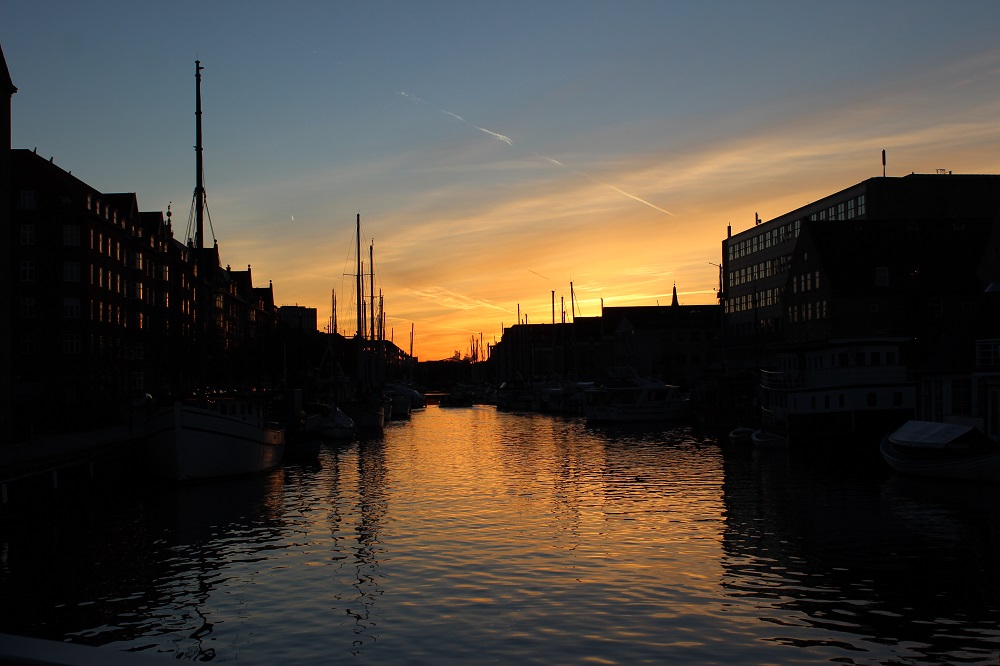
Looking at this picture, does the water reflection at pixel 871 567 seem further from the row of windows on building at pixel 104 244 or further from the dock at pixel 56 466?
the row of windows on building at pixel 104 244

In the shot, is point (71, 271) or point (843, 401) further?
point (71, 271)

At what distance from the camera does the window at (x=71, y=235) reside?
8350 cm

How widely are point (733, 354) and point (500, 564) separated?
99.2 meters

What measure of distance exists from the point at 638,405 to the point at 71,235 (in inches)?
2162

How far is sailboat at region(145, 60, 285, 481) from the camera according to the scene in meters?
41.2

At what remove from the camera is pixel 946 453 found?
128 feet

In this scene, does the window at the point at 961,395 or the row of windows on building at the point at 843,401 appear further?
the row of windows on building at the point at 843,401

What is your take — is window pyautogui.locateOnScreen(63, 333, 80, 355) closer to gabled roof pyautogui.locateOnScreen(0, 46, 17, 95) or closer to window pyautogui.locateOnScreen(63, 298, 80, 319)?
window pyautogui.locateOnScreen(63, 298, 80, 319)

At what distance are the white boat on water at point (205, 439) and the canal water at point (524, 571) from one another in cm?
112

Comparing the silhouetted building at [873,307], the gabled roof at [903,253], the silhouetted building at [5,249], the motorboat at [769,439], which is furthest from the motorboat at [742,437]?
the silhouetted building at [5,249]

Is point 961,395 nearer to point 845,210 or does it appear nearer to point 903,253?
point 903,253

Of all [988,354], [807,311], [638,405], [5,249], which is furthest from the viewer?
[638,405]

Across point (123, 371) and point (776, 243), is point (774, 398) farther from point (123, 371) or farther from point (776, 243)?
point (123, 371)

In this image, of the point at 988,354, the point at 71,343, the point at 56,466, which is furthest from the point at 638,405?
the point at 56,466
